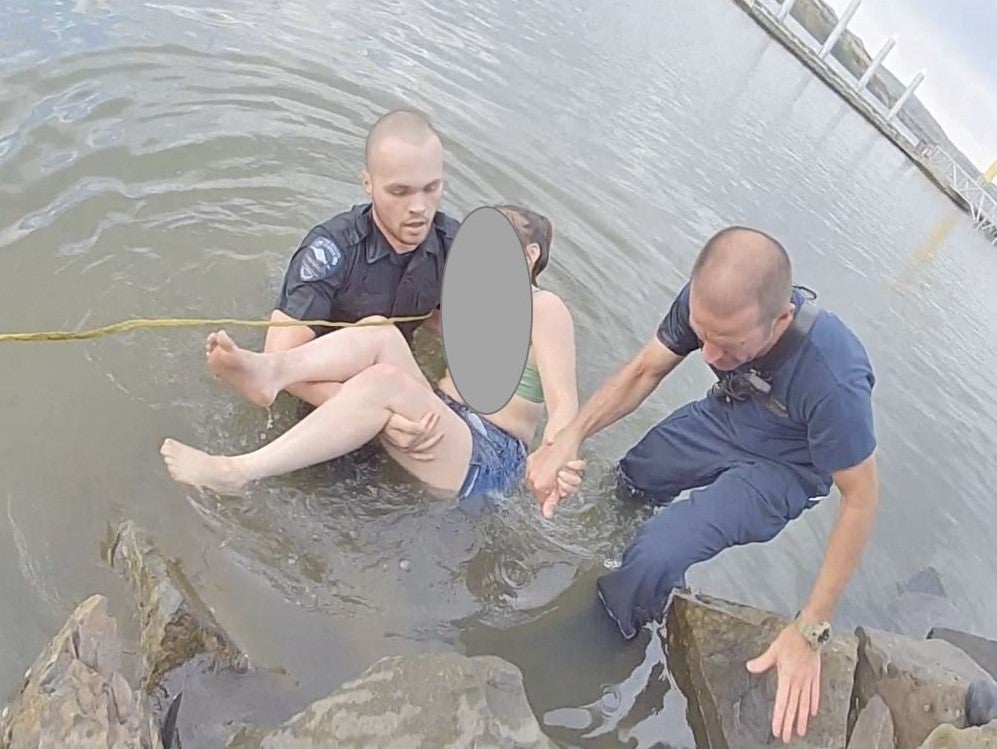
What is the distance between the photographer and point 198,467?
3.22 m

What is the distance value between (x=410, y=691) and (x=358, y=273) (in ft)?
5.96

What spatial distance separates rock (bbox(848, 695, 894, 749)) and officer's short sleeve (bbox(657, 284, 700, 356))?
1.48m

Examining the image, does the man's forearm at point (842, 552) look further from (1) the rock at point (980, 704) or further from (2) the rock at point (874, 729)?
(1) the rock at point (980, 704)

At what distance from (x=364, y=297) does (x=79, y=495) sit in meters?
1.35

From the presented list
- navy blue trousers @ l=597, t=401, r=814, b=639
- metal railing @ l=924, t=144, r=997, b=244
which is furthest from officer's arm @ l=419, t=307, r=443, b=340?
metal railing @ l=924, t=144, r=997, b=244

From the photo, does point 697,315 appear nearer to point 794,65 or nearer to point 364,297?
point 364,297

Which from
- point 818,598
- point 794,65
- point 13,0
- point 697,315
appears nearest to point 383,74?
point 13,0

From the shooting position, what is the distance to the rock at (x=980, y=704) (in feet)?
10.1

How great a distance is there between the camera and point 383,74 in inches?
303

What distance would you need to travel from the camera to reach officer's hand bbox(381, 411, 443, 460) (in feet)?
11.2

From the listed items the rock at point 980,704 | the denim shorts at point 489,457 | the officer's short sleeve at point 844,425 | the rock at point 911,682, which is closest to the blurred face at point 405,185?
the denim shorts at point 489,457

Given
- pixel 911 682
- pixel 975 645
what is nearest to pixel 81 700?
pixel 911 682

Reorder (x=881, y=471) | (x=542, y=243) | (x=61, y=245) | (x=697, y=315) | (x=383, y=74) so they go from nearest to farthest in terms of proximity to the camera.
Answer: (x=697, y=315)
(x=542, y=243)
(x=61, y=245)
(x=881, y=471)
(x=383, y=74)

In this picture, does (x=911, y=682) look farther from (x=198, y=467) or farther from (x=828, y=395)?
(x=198, y=467)
